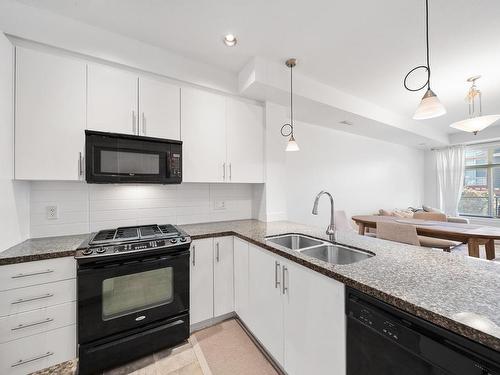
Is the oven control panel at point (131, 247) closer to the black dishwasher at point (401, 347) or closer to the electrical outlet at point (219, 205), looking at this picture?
the electrical outlet at point (219, 205)

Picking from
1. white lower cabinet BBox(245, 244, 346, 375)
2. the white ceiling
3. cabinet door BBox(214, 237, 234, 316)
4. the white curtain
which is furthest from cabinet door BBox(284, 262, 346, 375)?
the white curtain

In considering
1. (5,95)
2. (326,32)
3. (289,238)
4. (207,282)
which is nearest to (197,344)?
(207,282)

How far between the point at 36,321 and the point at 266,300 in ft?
4.88

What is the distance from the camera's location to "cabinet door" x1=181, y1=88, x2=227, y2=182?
6.95 feet

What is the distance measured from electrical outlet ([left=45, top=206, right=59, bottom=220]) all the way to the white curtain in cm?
773

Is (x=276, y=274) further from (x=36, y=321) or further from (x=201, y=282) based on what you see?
(x=36, y=321)

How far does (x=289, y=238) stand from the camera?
76.7 inches

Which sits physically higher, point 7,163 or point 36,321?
point 7,163

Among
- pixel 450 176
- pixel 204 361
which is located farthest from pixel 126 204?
pixel 450 176

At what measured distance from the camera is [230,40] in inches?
74.5

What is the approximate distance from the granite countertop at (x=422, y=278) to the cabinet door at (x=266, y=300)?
0.13 metres

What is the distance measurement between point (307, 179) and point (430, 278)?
9.19 ft

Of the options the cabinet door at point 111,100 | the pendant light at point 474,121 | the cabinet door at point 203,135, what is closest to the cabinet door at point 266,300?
the cabinet door at point 203,135

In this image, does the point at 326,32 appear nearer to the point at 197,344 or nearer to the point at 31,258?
the point at 31,258
